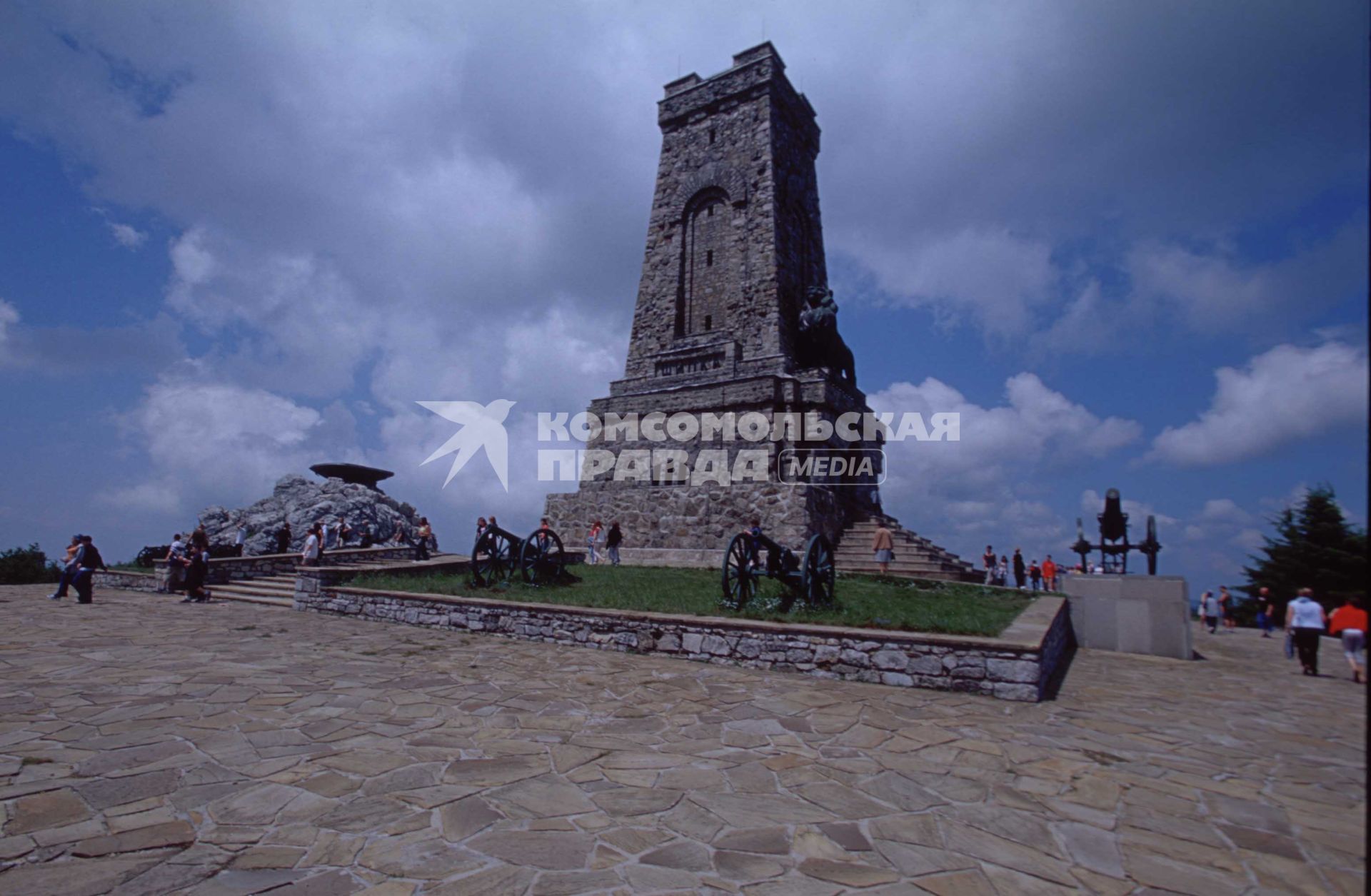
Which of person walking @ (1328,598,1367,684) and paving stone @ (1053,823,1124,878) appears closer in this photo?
person walking @ (1328,598,1367,684)

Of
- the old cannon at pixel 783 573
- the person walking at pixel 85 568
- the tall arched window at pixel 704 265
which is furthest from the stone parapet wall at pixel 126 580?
the tall arched window at pixel 704 265

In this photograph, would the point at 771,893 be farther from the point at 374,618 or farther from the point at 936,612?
the point at 374,618

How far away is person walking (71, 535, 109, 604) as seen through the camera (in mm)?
12195

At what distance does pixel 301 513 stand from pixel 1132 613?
23060 millimetres

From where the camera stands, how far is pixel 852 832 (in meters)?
3.16

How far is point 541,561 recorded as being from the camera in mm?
11398

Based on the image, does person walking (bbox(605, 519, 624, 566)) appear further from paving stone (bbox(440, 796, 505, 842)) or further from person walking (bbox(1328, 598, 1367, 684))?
person walking (bbox(1328, 598, 1367, 684))

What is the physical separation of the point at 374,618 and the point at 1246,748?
35.8 feet

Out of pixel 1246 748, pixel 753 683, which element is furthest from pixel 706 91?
pixel 1246 748

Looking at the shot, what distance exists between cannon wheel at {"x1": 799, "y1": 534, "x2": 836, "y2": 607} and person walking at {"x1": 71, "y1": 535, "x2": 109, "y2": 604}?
44.8 ft

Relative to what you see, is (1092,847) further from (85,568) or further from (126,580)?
(126,580)

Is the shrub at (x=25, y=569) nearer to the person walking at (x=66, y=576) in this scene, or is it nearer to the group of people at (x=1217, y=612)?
the person walking at (x=66, y=576)

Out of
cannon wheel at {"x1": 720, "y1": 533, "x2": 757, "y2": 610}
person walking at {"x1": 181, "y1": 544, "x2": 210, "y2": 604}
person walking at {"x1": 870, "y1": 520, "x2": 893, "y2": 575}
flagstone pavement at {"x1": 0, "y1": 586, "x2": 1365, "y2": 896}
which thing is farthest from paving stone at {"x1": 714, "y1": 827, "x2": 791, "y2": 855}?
person walking at {"x1": 181, "y1": 544, "x2": 210, "y2": 604}

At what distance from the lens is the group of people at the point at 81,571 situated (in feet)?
40.1
